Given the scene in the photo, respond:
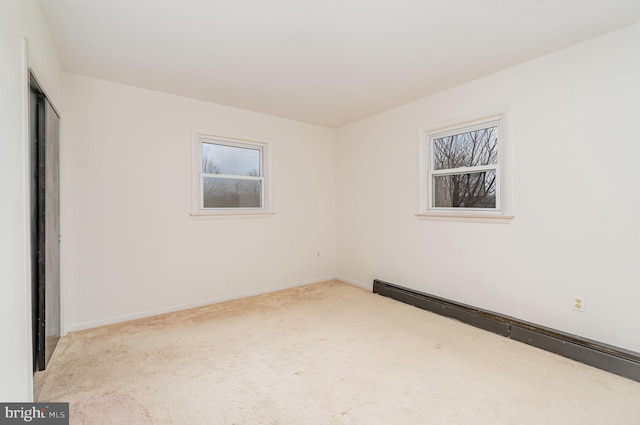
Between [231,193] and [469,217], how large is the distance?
2969mm

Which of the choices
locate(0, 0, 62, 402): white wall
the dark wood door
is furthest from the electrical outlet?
the dark wood door

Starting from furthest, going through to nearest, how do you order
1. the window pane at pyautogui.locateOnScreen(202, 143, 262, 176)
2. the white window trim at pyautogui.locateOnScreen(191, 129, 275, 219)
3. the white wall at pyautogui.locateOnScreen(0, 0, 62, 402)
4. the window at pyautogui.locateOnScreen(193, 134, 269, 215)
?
1. the window pane at pyautogui.locateOnScreen(202, 143, 262, 176)
2. the window at pyautogui.locateOnScreen(193, 134, 269, 215)
3. the white window trim at pyautogui.locateOnScreen(191, 129, 275, 219)
4. the white wall at pyautogui.locateOnScreen(0, 0, 62, 402)

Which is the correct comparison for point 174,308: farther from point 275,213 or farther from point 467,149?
point 467,149

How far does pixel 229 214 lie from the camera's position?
12.9ft

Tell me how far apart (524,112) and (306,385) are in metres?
3.01

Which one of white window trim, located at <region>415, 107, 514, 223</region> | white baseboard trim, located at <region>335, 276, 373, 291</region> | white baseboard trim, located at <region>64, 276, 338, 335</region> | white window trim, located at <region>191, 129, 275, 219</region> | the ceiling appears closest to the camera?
the ceiling

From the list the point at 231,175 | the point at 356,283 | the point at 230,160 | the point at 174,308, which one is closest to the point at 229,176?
the point at 231,175

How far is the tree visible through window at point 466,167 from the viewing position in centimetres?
310

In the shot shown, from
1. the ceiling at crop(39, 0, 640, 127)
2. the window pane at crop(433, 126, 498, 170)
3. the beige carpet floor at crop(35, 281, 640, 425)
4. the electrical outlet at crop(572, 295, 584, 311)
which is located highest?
the ceiling at crop(39, 0, 640, 127)

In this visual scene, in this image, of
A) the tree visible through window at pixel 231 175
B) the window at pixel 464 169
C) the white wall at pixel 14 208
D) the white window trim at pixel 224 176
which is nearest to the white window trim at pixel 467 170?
the window at pixel 464 169

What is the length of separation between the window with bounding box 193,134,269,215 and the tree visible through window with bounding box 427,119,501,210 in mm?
2307

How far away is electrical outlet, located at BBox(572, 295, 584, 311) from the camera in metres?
2.47

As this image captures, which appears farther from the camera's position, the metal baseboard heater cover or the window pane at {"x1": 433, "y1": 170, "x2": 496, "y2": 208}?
the window pane at {"x1": 433, "y1": 170, "x2": 496, "y2": 208}

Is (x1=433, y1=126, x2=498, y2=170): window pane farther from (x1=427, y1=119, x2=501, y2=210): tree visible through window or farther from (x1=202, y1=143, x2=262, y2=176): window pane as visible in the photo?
(x1=202, y1=143, x2=262, y2=176): window pane
